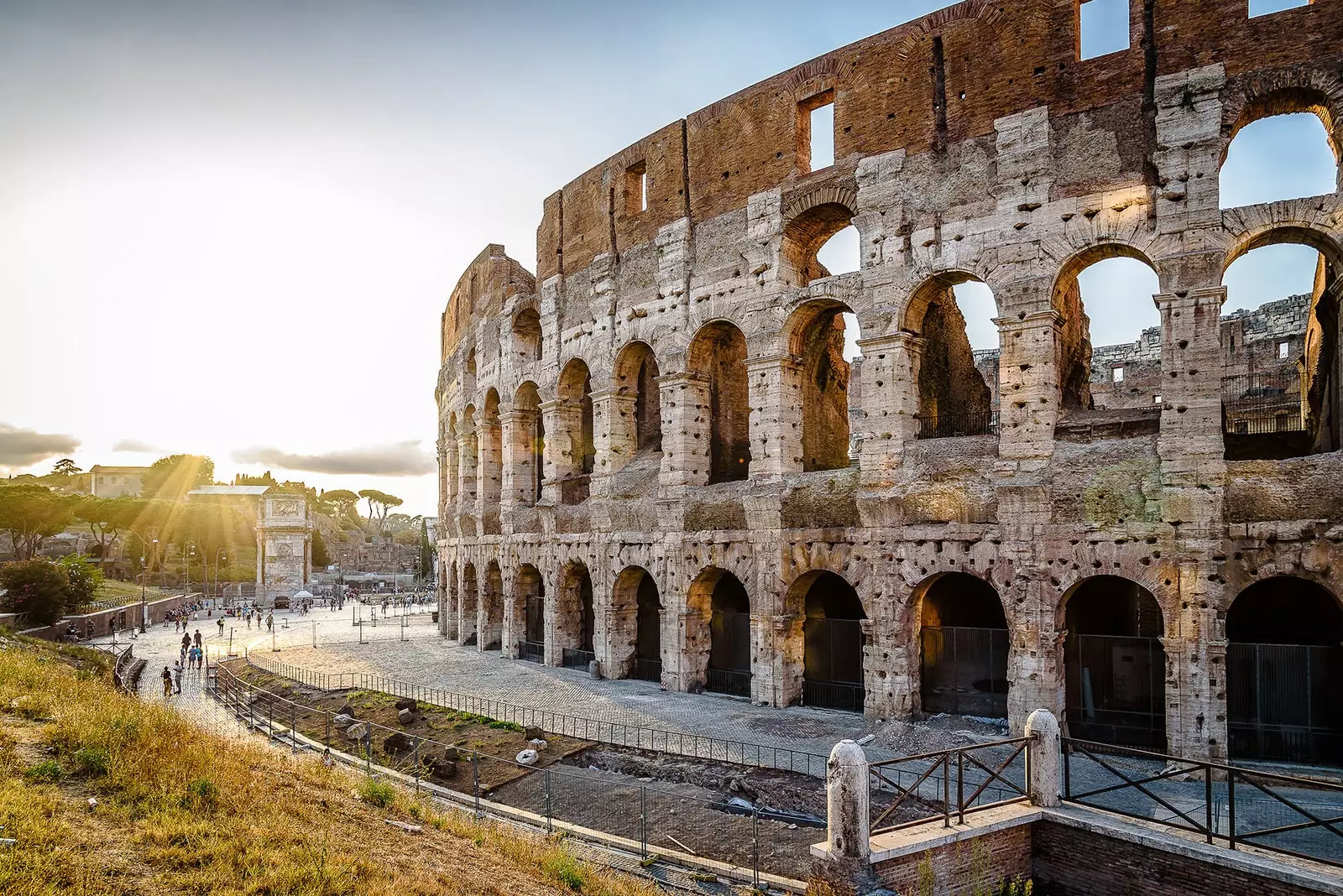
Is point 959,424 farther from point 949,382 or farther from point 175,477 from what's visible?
point 175,477

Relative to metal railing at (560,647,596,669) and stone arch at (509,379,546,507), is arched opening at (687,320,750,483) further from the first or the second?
stone arch at (509,379,546,507)

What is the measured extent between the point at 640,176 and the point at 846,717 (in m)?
14.4

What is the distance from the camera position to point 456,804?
11.9 metres

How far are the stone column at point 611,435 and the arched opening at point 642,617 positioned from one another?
2.39 meters

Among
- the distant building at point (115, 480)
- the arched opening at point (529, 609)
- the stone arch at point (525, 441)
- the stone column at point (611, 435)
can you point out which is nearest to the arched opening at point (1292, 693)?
the stone column at point (611, 435)

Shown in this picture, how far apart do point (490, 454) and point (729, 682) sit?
12.6 m

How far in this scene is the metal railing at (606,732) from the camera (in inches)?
523

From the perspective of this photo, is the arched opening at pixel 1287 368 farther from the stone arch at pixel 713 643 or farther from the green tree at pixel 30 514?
the green tree at pixel 30 514

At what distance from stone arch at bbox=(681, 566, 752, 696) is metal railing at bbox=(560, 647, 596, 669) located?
4.58 m

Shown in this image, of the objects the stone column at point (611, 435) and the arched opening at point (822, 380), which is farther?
the stone column at point (611, 435)

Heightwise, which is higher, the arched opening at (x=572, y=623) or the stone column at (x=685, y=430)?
the stone column at (x=685, y=430)

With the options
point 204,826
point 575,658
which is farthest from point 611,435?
point 204,826

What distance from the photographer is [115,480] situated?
346 feet

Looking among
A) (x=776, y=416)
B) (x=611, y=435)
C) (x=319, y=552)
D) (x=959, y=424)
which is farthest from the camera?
(x=319, y=552)
